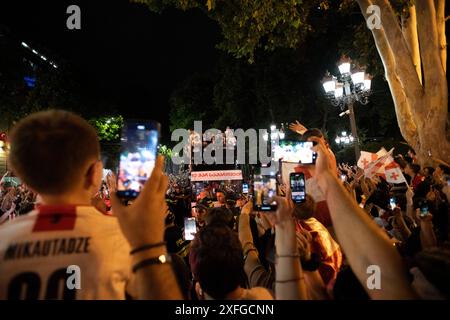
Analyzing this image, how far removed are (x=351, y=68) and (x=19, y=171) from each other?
13270 mm

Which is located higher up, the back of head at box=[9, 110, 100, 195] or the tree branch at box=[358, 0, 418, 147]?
the tree branch at box=[358, 0, 418, 147]

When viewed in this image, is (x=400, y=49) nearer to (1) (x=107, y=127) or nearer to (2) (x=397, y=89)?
(2) (x=397, y=89)

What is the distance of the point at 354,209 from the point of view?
191 cm

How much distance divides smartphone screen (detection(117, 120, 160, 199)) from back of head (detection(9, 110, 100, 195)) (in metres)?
0.22

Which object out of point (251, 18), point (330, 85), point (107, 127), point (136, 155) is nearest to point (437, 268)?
point (136, 155)

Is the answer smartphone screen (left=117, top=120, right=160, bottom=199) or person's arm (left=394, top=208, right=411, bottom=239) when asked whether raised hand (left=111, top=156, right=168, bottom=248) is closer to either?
smartphone screen (left=117, top=120, right=160, bottom=199)

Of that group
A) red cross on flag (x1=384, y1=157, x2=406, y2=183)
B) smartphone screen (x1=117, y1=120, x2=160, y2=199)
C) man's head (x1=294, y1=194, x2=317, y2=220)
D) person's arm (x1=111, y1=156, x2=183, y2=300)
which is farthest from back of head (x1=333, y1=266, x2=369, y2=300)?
red cross on flag (x1=384, y1=157, x2=406, y2=183)

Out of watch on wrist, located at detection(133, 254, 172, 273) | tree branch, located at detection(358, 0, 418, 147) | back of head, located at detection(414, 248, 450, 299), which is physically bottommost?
back of head, located at detection(414, 248, 450, 299)

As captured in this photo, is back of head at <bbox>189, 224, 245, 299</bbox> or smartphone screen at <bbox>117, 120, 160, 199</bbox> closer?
smartphone screen at <bbox>117, 120, 160, 199</bbox>

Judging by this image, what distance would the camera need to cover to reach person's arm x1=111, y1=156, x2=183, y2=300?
1.45m

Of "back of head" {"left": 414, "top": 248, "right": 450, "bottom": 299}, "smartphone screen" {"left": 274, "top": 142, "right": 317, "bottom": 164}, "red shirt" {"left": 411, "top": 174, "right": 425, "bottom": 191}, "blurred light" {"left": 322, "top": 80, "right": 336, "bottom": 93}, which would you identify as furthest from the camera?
"blurred light" {"left": 322, "top": 80, "right": 336, "bottom": 93}

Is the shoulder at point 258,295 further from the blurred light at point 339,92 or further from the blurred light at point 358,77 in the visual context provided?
the blurred light at point 339,92

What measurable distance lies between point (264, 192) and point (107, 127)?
43232 millimetres
